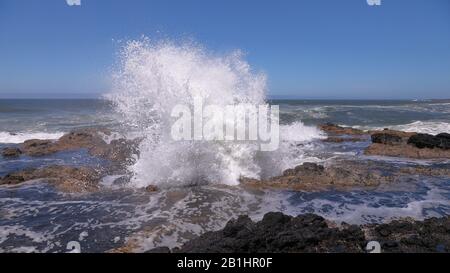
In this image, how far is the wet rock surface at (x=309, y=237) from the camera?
4840mm

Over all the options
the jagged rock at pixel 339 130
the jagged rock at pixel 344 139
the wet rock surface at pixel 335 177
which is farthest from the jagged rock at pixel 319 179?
the jagged rock at pixel 339 130

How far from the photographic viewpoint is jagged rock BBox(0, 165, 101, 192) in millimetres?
8453

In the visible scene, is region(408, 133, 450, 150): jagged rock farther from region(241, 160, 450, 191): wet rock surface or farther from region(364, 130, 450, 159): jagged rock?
region(241, 160, 450, 191): wet rock surface

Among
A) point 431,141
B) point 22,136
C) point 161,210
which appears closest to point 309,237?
point 161,210

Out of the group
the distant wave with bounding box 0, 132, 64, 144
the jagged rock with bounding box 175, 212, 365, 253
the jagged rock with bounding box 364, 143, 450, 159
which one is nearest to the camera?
the jagged rock with bounding box 175, 212, 365, 253

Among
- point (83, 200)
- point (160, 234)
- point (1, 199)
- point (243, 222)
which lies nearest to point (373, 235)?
point (243, 222)

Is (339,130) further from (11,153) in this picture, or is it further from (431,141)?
(11,153)

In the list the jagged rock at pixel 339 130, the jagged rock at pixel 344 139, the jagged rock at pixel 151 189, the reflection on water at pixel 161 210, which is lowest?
the reflection on water at pixel 161 210

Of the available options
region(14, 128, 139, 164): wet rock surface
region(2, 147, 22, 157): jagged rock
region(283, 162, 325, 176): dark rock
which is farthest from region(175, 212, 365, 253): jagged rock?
region(2, 147, 22, 157): jagged rock

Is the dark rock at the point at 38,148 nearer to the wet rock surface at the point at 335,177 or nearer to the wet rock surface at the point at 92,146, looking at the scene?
the wet rock surface at the point at 92,146

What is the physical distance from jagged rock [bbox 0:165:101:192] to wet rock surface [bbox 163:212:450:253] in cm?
424

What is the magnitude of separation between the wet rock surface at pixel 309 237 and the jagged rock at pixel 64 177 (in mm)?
4243
